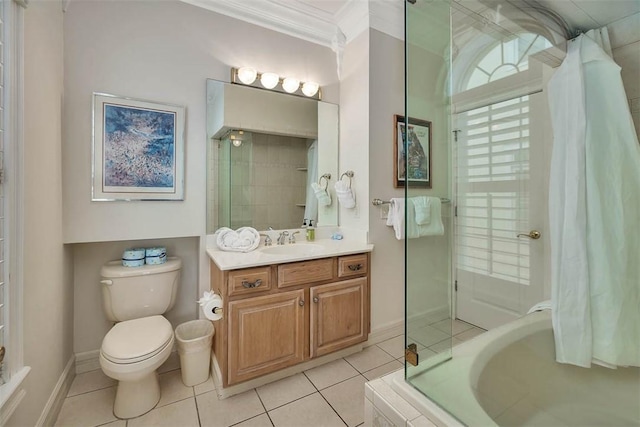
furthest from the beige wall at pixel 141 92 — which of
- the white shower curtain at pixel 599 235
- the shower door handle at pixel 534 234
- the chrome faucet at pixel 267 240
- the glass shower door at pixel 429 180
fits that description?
the shower door handle at pixel 534 234

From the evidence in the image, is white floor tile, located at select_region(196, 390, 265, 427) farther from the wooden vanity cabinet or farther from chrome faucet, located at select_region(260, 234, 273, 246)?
chrome faucet, located at select_region(260, 234, 273, 246)

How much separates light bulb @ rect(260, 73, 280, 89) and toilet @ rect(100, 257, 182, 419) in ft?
4.90

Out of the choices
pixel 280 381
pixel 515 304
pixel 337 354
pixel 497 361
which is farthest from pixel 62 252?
pixel 515 304

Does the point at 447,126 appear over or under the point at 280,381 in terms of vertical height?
over

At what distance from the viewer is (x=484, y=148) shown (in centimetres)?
203

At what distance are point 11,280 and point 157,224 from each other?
863 millimetres

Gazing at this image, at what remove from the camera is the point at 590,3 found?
1377mm

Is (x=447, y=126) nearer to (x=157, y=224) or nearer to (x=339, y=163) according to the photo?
(x=339, y=163)

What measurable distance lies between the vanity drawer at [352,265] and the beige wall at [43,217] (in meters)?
1.58

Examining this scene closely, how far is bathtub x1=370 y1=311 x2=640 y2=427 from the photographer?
3.38 ft

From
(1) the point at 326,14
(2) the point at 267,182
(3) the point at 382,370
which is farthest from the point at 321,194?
(1) the point at 326,14

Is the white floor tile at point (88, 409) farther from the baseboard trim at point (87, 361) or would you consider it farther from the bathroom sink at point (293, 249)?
the bathroom sink at point (293, 249)

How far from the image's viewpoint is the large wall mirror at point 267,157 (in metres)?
2.06

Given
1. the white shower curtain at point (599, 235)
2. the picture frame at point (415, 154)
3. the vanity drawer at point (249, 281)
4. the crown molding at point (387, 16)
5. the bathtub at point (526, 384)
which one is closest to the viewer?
the bathtub at point (526, 384)
